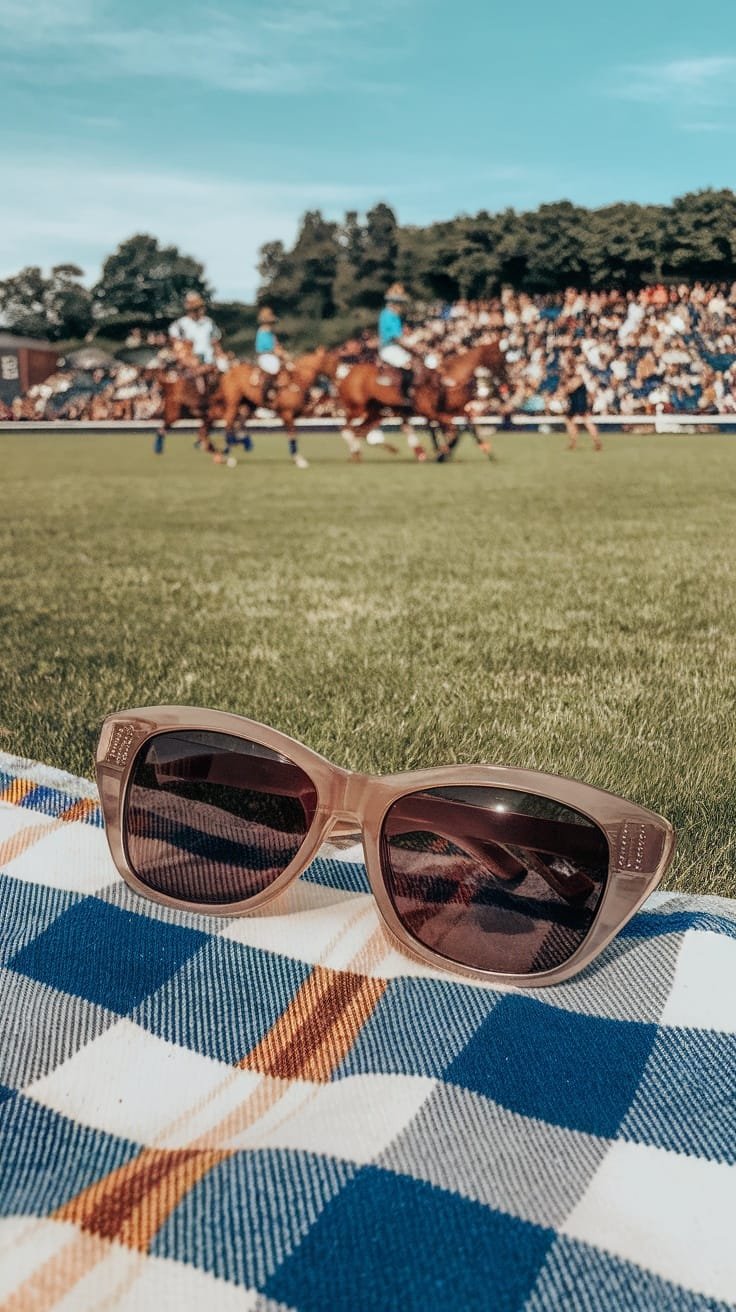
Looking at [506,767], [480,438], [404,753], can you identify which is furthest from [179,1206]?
[480,438]

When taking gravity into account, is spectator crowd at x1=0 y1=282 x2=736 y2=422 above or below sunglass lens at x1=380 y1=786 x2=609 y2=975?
above

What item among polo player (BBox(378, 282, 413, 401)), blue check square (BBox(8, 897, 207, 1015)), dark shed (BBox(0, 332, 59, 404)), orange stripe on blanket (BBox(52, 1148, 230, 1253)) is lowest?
blue check square (BBox(8, 897, 207, 1015))

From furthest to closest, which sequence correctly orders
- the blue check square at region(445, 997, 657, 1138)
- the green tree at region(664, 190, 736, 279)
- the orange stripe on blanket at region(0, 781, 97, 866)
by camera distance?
the green tree at region(664, 190, 736, 279) < the orange stripe on blanket at region(0, 781, 97, 866) < the blue check square at region(445, 997, 657, 1138)

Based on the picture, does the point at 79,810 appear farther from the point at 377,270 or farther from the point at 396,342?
the point at 377,270

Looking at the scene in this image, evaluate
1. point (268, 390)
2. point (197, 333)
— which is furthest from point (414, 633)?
point (197, 333)

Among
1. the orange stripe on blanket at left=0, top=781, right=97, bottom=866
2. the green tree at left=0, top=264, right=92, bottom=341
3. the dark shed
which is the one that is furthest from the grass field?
the green tree at left=0, top=264, right=92, bottom=341

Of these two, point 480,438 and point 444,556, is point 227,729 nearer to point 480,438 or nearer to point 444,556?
point 444,556

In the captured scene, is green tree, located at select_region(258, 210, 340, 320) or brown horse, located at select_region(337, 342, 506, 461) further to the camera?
green tree, located at select_region(258, 210, 340, 320)

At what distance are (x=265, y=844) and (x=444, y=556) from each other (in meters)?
4.02

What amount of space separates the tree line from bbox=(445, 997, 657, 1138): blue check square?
39.9m

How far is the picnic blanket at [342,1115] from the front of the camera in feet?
2.15

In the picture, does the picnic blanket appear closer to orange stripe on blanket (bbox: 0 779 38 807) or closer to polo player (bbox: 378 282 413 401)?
orange stripe on blanket (bbox: 0 779 38 807)

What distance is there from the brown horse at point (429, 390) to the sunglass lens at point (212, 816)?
43.4ft

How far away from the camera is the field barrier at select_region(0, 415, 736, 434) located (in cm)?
2588
